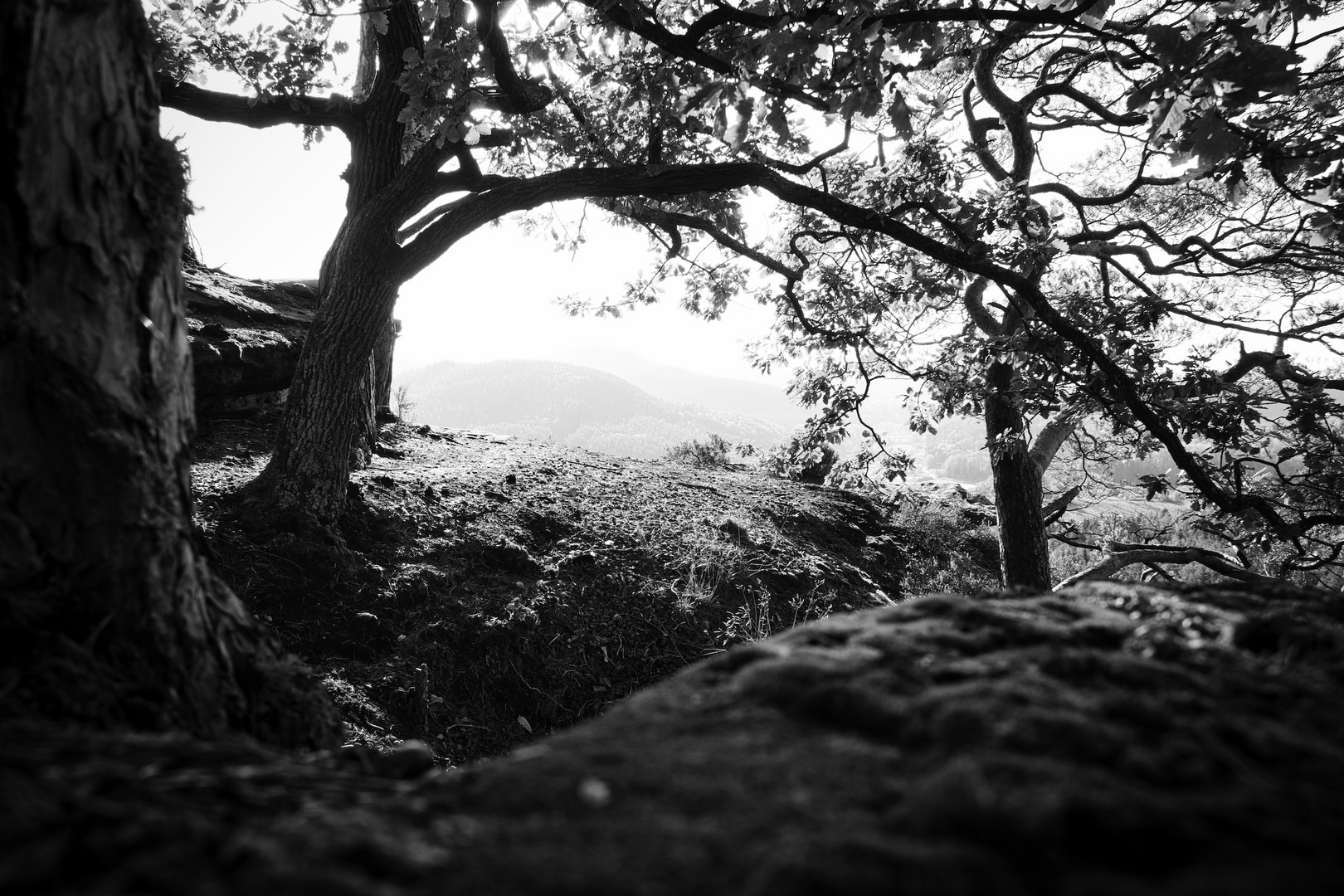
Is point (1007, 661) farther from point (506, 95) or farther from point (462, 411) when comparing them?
point (462, 411)

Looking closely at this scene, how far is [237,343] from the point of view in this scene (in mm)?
5582

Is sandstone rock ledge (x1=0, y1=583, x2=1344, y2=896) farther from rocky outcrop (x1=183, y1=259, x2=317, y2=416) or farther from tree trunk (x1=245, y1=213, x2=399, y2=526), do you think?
rocky outcrop (x1=183, y1=259, x2=317, y2=416)

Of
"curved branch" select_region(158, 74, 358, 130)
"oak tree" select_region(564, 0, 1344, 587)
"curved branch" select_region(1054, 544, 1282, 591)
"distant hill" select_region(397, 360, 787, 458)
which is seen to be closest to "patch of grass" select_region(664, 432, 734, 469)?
"oak tree" select_region(564, 0, 1344, 587)

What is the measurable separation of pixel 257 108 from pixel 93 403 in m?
5.22

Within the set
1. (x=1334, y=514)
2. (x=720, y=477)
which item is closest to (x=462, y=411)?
(x=720, y=477)

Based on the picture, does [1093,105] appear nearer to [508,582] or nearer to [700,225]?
[700,225]

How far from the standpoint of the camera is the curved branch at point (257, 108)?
5285mm

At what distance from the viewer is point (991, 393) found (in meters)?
5.10

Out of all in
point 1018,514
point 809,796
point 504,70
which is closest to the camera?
point 809,796

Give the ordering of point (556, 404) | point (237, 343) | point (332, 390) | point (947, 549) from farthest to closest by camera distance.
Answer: point (556, 404)
point (947, 549)
point (237, 343)
point (332, 390)

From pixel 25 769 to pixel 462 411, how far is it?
59190 millimetres

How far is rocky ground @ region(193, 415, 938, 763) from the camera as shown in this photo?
3.72 meters

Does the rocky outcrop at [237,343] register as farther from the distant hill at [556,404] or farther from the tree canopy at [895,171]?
the distant hill at [556,404]

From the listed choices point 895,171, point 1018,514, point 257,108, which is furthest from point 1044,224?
point 257,108
